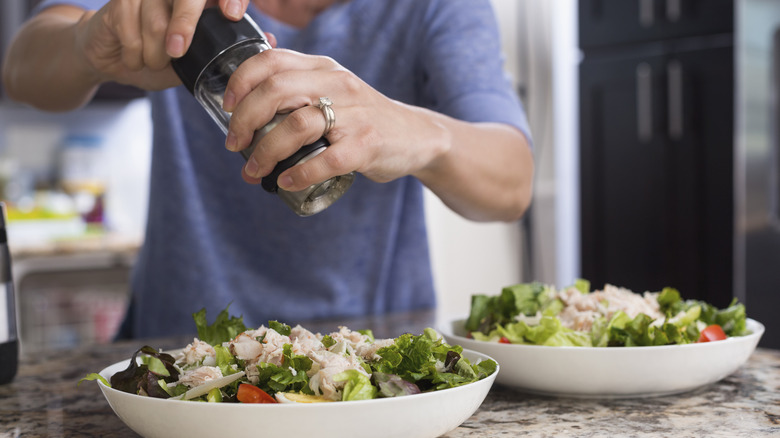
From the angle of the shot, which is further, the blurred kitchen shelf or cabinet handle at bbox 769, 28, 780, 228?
the blurred kitchen shelf

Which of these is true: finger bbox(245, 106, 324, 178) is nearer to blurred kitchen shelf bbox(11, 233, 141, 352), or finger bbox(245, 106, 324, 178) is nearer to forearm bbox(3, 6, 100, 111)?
forearm bbox(3, 6, 100, 111)

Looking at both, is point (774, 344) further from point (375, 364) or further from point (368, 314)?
point (375, 364)

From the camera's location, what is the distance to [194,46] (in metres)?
0.83

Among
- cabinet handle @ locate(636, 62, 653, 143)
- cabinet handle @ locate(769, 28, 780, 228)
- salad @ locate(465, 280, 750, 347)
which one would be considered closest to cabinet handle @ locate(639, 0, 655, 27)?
cabinet handle @ locate(636, 62, 653, 143)

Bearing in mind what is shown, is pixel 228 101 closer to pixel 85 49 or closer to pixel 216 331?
pixel 216 331

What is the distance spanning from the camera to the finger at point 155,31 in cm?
89

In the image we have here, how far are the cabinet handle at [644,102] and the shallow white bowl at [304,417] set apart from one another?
232 cm

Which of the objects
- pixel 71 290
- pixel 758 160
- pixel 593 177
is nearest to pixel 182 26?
pixel 758 160

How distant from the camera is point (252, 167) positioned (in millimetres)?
813

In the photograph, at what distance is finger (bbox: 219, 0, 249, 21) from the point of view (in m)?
0.81

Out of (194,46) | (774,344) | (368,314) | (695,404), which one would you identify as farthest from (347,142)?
(774,344)

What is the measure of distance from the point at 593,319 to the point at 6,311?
0.68 m

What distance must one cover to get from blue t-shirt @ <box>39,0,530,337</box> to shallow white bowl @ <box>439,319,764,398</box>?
2.14ft

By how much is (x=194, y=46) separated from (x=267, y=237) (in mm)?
662
